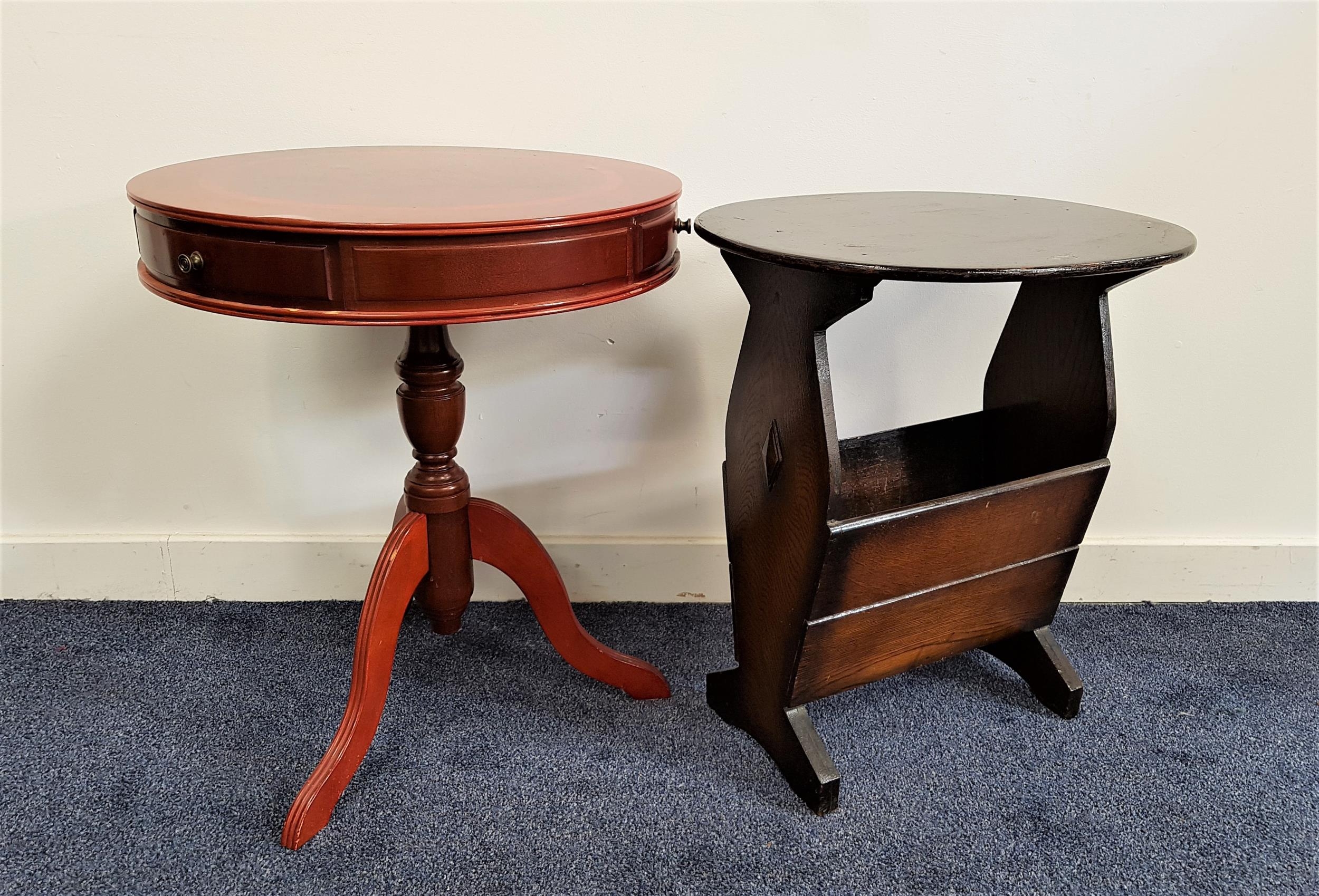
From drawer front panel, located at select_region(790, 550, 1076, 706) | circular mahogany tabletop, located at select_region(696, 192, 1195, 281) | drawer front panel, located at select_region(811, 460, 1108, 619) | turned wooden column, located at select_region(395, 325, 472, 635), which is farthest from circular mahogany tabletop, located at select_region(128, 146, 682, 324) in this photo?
drawer front panel, located at select_region(790, 550, 1076, 706)

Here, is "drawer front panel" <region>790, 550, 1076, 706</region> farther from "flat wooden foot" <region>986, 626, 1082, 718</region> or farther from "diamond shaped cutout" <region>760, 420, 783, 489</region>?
"diamond shaped cutout" <region>760, 420, 783, 489</region>

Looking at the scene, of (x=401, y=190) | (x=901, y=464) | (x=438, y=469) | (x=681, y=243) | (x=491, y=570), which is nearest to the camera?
(x=401, y=190)

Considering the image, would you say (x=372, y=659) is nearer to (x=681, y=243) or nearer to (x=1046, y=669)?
(x=681, y=243)

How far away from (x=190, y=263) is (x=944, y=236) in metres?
0.95

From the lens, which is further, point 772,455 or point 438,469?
point 438,469

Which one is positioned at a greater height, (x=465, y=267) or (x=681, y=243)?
(x=465, y=267)

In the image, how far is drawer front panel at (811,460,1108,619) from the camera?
141cm

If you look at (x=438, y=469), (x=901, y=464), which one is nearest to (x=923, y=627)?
(x=901, y=464)

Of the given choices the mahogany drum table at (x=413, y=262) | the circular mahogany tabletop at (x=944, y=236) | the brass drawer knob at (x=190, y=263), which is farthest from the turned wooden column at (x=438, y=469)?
the circular mahogany tabletop at (x=944, y=236)

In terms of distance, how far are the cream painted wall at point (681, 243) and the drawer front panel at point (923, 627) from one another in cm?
49

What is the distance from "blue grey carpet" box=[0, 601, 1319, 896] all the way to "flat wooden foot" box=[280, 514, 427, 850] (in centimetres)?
6

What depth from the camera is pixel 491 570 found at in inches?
82.9

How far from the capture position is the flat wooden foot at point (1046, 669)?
5.77 feet

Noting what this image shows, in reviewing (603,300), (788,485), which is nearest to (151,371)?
(603,300)
